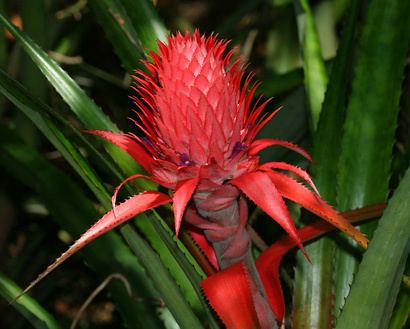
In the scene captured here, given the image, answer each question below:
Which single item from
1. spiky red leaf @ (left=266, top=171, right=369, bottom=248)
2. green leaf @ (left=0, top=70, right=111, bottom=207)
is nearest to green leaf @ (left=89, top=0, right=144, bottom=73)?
green leaf @ (left=0, top=70, right=111, bottom=207)

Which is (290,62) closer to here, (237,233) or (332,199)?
(332,199)

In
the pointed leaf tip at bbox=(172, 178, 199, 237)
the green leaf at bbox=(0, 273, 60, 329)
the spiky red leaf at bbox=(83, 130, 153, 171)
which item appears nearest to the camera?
the pointed leaf tip at bbox=(172, 178, 199, 237)

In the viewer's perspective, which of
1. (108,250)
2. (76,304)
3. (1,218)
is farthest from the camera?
(76,304)

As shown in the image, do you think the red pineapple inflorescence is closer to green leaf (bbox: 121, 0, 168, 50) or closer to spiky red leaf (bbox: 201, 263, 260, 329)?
spiky red leaf (bbox: 201, 263, 260, 329)

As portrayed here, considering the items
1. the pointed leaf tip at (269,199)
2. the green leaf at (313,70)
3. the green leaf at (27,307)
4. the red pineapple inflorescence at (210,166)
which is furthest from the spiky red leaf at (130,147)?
the green leaf at (313,70)

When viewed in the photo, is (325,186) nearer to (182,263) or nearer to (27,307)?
(182,263)

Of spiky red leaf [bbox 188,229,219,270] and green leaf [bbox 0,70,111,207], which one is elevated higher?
green leaf [bbox 0,70,111,207]

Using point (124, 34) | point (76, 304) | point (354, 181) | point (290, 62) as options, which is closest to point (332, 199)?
point (354, 181)
